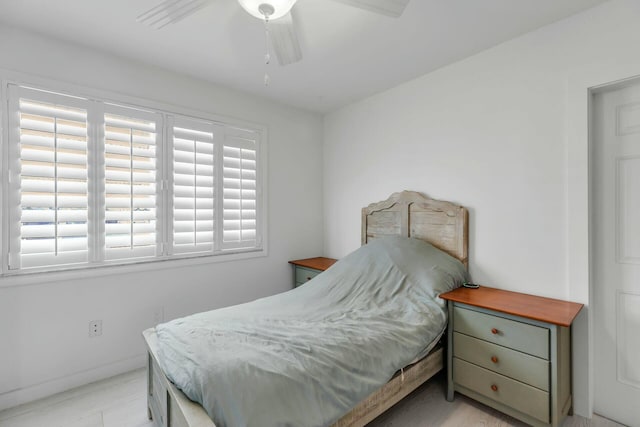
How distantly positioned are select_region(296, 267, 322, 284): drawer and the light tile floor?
1.40 m

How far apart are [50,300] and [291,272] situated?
205 cm

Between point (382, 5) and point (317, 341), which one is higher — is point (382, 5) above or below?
above

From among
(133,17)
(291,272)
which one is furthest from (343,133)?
(133,17)

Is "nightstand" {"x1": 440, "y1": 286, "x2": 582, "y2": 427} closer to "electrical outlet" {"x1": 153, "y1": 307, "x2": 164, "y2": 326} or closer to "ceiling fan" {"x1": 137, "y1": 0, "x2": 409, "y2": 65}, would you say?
"ceiling fan" {"x1": 137, "y1": 0, "x2": 409, "y2": 65}

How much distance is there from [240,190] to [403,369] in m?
2.12

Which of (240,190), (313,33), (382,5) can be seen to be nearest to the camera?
(382,5)

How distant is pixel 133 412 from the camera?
1.93 meters

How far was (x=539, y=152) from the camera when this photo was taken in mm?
2025

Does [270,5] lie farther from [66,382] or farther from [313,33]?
[66,382]

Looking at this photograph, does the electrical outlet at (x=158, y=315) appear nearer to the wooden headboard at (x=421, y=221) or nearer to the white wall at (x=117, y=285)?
the white wall at (x=117, y=285)

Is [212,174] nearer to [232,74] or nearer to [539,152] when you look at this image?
[232,74]

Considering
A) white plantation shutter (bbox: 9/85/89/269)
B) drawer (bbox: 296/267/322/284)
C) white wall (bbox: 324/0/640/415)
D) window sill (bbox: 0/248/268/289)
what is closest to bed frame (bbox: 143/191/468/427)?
white wall (bbox: 324/0/640/415)

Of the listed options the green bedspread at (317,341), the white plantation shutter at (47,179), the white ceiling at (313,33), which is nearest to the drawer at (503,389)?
the green bedspread at (317,341)

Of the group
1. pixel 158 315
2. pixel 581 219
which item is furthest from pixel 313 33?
pixel 158 315
